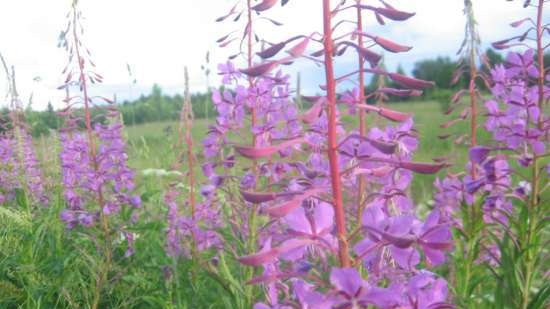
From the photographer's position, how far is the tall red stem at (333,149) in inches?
67.1

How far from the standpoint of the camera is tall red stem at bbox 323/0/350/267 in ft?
5.59

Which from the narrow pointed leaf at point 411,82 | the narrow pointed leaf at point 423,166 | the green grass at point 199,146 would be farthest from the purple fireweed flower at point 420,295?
the green grass at point 199,146

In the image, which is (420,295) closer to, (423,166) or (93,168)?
(423,166)

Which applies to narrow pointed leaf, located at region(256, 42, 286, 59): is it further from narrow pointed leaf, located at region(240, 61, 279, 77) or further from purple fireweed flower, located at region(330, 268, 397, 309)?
purple fireweed flower, located at region(330, 268, 397, 309)

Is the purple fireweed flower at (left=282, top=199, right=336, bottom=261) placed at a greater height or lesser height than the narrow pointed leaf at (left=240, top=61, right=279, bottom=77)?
lesser

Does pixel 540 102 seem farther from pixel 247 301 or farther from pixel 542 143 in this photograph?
pixel 247 301

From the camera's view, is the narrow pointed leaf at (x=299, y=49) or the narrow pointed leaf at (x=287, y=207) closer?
the narrow pointed leaf at (x=287, y=207)

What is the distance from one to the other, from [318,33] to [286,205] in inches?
21.2

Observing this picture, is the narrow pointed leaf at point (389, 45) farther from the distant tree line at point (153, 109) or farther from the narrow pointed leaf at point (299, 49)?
the distant tree line at point (153, 109)

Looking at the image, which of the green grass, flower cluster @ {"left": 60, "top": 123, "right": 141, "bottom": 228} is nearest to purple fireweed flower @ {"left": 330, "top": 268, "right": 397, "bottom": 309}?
the green grass

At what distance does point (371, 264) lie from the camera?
6.35 feet

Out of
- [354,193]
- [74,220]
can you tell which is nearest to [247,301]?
[354,193]

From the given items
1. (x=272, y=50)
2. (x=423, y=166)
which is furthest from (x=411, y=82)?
(x=272, y=50)

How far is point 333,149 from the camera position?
5.63 feet
